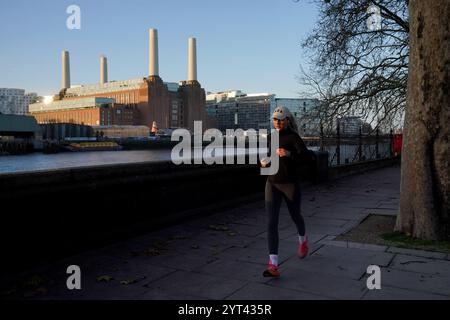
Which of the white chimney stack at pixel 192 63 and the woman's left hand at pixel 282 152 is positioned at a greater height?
the white chimney stack at pixel 192 63

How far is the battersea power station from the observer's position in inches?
6260

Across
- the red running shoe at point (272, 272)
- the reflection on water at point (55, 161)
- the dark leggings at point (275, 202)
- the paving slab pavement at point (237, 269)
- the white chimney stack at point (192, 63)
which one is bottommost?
the reflection on water at point (55, 161)

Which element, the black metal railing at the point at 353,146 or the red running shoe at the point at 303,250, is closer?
the red running shoe at the point at 303,250

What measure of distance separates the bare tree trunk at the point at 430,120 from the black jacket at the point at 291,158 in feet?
7.33

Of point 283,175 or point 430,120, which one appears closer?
point 283,175

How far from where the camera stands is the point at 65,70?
193 m

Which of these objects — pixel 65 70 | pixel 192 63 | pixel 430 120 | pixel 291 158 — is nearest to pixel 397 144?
pixel 430 120

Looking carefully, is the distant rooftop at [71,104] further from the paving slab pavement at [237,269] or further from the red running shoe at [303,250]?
the red running shoe at [303,250]

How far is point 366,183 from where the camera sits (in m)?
13.9

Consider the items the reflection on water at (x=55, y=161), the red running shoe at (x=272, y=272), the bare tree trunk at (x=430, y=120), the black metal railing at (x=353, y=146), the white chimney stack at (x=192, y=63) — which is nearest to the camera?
the red running shoe at (x=272, y=272)

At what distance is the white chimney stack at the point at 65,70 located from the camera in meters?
183

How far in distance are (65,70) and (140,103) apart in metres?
53.1

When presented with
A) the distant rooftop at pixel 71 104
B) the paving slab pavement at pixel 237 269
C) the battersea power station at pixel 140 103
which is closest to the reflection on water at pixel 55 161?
the paving slab pavement at pixel 237 269

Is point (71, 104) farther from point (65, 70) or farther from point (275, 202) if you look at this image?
point (275, 202)
